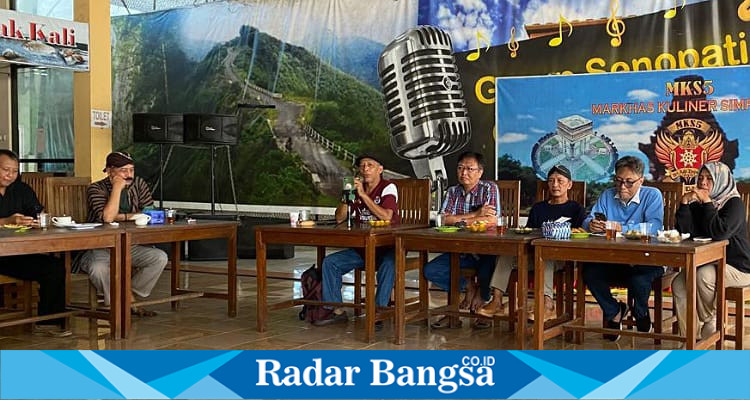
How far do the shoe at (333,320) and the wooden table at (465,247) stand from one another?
656mm

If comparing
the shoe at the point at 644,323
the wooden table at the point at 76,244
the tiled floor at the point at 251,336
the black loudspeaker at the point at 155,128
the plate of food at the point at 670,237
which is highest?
the black loudspeaker at the point at 155,128

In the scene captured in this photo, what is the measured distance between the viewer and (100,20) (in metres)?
8.66

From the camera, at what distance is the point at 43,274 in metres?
5.36

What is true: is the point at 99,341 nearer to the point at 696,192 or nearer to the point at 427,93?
the point at 696,192

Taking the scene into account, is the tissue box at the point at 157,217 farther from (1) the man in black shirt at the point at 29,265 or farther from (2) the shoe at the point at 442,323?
(2) the shoe at the point at 442,323

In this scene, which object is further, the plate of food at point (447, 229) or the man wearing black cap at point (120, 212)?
the man wearing black cap at point (120, 212)

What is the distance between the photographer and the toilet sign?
8.63m

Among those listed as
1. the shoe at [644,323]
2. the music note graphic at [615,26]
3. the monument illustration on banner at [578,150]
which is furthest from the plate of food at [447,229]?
the music note graphic at [615,26]

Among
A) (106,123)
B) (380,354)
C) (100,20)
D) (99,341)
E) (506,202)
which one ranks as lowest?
(99,341)

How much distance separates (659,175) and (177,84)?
5907 mm

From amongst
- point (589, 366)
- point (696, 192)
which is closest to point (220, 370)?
point (589, 366)

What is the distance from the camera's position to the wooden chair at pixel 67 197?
19.6ft

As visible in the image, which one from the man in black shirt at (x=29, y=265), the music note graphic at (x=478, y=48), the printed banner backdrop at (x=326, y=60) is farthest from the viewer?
the music note graphic at (x=478, y=48)

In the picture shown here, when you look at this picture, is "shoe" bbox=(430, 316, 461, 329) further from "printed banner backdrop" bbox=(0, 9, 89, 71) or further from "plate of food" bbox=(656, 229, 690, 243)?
"printed banner backdrop" bbox=(0, 9, 89, 71)
